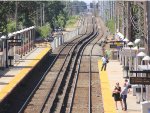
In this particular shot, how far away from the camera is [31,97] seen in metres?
23.8

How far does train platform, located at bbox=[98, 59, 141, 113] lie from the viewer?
66.1ft

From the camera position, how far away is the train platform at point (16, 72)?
76.6 feet

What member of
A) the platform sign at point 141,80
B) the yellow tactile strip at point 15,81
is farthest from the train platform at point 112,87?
the yellow tactile strip at point 15,81

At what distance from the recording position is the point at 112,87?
2528cm

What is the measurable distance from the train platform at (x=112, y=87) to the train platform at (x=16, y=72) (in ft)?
14.1

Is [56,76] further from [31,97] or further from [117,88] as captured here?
[117,88]

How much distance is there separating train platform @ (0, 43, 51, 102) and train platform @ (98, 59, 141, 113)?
429cm

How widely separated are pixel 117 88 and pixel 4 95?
15.6 ft

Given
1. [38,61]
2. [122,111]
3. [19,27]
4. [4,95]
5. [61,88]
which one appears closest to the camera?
[122,111]

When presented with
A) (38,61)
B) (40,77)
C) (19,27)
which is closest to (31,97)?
(40,77)

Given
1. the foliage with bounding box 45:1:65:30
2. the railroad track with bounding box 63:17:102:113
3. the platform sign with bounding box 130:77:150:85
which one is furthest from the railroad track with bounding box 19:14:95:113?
the foliage with bounding box 45:1:65:30

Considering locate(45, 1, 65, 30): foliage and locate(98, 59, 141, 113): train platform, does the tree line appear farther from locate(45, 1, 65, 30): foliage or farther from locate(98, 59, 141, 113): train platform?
locate(98, 59, 141, 113): train platform

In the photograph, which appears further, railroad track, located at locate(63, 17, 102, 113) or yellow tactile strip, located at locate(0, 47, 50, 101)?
yellow tactile strip, located at locate(0, 47, 50, 101)

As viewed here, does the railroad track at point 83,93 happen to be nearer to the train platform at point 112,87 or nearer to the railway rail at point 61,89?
the railway rail at point 61,89
